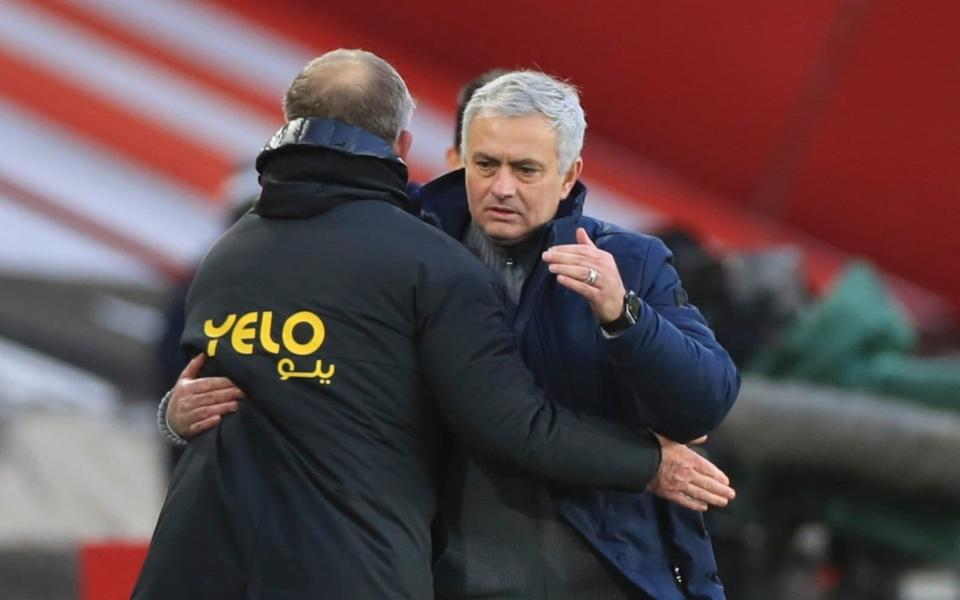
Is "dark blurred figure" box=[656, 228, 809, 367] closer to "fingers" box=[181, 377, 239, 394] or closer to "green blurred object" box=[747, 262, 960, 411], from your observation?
"green blurred object" box=[747, 262, 960, 411]

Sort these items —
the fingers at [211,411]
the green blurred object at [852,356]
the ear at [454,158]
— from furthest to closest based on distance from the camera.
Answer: the green blurred object at [852,356] → the ear at [454,158] → the fingers at [211,411]

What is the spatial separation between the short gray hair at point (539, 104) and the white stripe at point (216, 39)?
16.0ft

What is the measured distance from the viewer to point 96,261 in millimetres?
7105

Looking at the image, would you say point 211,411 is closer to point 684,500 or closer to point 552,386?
point 552,386

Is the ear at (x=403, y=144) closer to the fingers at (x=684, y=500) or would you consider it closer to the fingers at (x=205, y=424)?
the fingers at (x=205, y=424)

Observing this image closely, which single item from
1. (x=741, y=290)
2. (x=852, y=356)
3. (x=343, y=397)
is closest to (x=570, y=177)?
(x=343, y=397)

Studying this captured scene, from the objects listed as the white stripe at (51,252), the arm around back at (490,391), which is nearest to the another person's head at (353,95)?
the arm around back at (490,391)

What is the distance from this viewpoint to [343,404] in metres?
2.17

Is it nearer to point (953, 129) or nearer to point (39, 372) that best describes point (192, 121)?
point (39, 372)

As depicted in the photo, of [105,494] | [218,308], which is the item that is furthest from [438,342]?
[105,494]

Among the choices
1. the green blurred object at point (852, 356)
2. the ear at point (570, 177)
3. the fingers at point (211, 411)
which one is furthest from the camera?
the green blurred object at point (852, 356)

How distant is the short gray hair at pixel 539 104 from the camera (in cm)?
229

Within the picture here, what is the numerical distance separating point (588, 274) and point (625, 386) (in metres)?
0.22

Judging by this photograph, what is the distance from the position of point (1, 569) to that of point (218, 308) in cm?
164
